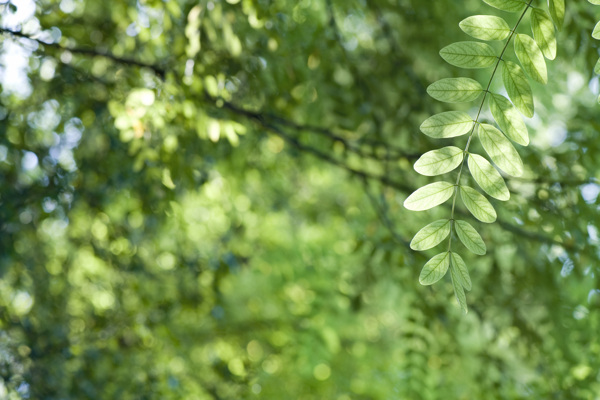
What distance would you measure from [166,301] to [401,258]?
1132 millimetres

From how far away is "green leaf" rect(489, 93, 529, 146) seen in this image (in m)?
0.87

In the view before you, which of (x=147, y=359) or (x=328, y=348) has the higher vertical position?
(x=147, y=359)

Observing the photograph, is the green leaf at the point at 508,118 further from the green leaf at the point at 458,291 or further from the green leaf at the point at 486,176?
the green leaf at the point at 458,291

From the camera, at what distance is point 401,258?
1.96 m

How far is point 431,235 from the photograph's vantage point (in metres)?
0.92

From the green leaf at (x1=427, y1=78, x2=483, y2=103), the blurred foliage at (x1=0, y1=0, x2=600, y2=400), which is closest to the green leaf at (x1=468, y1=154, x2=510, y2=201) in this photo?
the green leaf at (x1=427, y1=78, x2=483, y2=103)

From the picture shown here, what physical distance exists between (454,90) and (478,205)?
Answer: 0.69 feet

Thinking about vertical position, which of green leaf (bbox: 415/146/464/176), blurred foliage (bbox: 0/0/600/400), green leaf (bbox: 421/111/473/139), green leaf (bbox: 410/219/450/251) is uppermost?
green leaf (bbox: 421/111/473/139)

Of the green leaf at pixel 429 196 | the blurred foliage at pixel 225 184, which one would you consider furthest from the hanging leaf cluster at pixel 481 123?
the blurred foliage at pixel 225 184

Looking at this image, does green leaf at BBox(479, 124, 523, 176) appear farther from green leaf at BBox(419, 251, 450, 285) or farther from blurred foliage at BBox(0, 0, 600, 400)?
blurred foliage at BBox(0, 0, 600, 400)

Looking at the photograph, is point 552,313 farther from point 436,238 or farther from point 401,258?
point 436,238

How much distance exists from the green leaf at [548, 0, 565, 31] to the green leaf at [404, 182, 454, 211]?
1.07ft

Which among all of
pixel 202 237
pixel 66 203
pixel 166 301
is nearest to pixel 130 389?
pixel 166 301

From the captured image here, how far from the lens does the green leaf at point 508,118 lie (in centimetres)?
87
